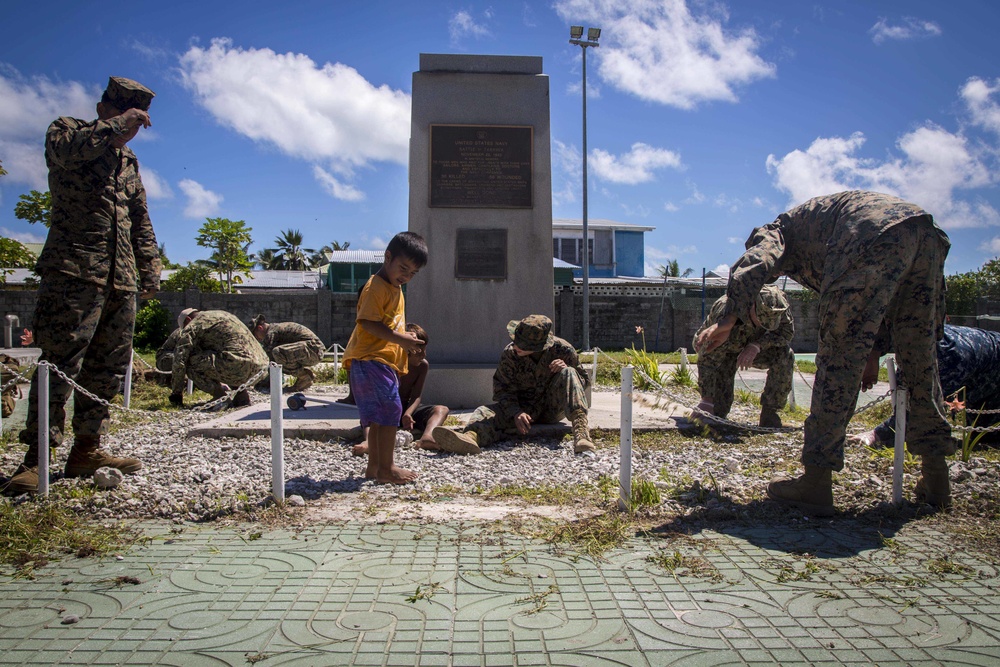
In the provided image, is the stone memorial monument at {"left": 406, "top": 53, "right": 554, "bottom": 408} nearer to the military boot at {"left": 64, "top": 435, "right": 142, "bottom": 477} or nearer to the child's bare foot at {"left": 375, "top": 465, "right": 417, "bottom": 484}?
the child's bare foot at {"left": 375, "top": 465, "right": 417, "bottom": 484}

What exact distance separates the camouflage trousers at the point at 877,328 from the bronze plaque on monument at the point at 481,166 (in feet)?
14.3

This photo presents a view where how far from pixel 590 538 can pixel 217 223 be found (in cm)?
2238

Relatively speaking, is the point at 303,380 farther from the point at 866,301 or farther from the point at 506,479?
the point at 866,301

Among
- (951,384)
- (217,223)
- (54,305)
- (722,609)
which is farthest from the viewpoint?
(217,223)

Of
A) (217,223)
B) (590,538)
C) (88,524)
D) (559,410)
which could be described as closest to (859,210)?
(590,538)

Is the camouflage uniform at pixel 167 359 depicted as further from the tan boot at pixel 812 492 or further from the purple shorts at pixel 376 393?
the tan boot at pixel 812 492

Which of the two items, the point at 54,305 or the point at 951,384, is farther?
the point at 951,384

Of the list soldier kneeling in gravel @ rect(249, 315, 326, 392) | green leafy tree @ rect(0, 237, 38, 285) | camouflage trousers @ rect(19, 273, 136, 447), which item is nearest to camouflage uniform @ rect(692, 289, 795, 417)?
camouflage trousers @ rect(19, 273, 136, 447)

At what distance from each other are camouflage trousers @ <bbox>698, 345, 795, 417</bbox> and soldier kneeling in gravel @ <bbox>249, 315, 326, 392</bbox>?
505 cm

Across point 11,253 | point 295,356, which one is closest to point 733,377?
point 295,356

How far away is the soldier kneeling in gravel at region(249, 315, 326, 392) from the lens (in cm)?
898

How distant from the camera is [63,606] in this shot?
2498 millimetres

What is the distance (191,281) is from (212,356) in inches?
639

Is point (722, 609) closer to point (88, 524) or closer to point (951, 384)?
point (88, 524)
